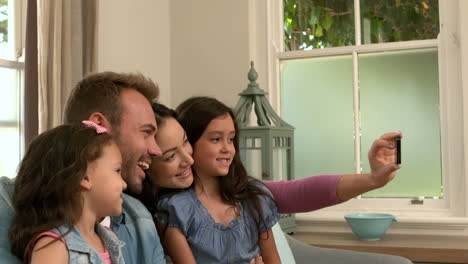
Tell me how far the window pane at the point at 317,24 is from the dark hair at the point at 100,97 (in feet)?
6.14

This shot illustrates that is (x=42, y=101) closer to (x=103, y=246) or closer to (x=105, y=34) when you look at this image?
(x=105, y=34)

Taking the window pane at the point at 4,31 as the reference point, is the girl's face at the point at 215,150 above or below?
below

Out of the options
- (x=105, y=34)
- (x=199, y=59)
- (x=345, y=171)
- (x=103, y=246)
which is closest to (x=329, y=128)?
(x=345, y=171)

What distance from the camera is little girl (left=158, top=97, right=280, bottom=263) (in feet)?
5.79

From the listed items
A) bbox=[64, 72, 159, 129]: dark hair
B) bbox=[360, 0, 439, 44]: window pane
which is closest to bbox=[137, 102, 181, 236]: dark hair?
bbox=[64, 72, 159, 129]: dark hair

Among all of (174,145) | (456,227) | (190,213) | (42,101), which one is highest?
(42,101)

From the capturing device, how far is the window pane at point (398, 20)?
3.14 meters

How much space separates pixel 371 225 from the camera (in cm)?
278

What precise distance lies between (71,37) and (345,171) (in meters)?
1.62

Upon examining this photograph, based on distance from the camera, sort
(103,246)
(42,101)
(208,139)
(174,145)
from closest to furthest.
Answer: (103,246), (174,145), (208,139), (42,101)

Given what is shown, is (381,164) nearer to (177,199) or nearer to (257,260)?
(257,260)

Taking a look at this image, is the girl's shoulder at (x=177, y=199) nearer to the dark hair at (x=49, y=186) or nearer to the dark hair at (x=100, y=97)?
the dark hair at (x=100, y=97)

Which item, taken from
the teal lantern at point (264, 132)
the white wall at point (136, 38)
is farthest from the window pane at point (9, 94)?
the teal lantern at point (264, 132)

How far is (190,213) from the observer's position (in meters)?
1.79
